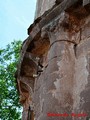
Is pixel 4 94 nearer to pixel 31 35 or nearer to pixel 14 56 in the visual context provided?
pixel 14 56

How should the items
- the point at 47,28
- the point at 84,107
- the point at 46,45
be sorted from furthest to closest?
1. the point at 46,45
2. the point at 47,28
3. the point at 84,107

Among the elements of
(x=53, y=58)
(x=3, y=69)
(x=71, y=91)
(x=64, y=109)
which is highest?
(x=3, y=69)

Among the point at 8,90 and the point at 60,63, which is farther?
the point at 8,90

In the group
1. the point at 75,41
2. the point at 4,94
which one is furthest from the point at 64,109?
the point at 4,94

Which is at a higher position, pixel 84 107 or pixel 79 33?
pixel 79 33

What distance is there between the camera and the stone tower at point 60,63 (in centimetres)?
516

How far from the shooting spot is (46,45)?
6910 millimetres

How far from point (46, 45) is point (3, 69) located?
40.2 ft

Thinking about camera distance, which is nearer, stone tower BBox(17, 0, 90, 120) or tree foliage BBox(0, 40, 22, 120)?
stone tower BBox(17, 0, 90, 120)

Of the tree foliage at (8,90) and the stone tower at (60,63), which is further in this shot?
the tree foliage at (8,90)

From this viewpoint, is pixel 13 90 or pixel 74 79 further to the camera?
pixel 13 90

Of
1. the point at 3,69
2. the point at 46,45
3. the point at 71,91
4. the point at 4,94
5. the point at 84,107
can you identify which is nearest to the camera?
the point at 84,107

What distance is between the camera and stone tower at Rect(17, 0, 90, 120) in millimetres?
5164

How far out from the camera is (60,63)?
5605 millimetres
